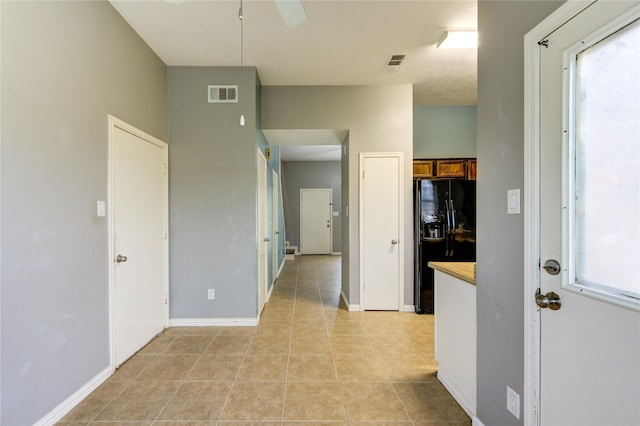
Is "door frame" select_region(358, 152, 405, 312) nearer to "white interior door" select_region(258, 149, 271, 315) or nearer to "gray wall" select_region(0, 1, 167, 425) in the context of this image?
"white interior door" select_region(258, 149, 271, 315)

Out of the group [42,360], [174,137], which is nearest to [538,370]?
[42,360]

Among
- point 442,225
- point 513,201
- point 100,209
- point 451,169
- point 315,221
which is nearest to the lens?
point 513,201

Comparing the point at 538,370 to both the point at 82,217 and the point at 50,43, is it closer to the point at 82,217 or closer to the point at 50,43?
the point at 82,217

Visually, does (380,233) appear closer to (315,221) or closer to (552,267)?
(552,267)

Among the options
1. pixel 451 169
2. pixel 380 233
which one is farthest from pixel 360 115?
pixel 451 169

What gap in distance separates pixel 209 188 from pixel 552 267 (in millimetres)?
2877

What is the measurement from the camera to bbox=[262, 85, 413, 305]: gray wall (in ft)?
11.1

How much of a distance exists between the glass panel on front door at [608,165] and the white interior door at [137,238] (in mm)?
2788

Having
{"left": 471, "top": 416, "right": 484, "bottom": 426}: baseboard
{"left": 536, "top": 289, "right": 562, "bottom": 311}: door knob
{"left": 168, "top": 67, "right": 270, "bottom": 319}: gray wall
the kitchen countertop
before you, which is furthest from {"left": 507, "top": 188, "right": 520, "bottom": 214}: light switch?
{"left": 168, "top": 67, "right": 270, "bottom": 319}: gray wall

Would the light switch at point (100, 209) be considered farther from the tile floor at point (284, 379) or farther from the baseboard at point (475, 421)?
the baseboard at point (475, 421)

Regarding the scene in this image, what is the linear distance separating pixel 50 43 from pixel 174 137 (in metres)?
1.36

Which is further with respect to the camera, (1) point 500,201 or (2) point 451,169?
(2) point 451,169

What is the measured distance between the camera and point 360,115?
3.43 meters

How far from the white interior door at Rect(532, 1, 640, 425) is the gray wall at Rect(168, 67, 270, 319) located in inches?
98.4
